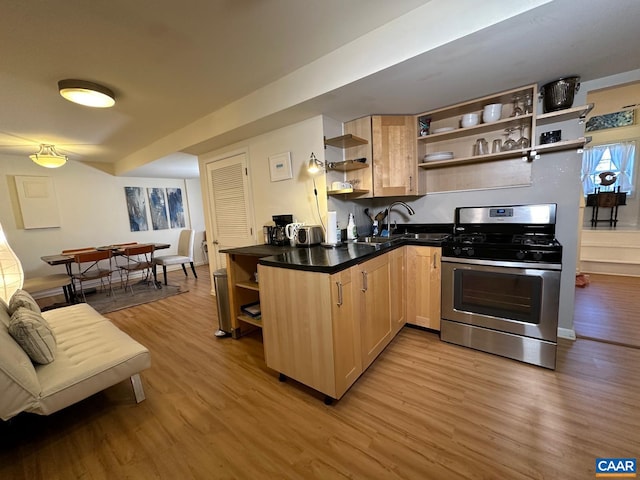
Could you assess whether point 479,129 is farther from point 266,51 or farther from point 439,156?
point 266,51

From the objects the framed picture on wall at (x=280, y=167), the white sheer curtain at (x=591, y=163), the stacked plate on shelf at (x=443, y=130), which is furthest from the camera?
the white sheer curtain at (x=591, y=163)

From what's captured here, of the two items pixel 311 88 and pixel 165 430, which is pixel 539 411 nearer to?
pixel 165 430

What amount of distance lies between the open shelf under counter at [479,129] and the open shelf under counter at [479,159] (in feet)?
0.81

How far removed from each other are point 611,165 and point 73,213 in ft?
32.0

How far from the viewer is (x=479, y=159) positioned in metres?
2.36

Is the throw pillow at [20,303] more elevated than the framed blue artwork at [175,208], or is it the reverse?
the framed blue artwork at [175,208]

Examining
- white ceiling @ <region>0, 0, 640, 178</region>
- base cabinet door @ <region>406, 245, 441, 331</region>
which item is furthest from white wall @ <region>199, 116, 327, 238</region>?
base cabinet door @ <region>406, 245, 441, 331</region>

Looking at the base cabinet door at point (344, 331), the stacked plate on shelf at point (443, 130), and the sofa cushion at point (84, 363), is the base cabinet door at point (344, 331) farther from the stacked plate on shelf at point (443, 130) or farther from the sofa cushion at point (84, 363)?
the stacked plate on shelf at point (443, 130)

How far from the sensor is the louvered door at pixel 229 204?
3.21 metres

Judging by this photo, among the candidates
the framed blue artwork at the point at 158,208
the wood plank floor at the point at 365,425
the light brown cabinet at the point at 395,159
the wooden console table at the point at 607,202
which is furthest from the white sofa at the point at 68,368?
the wooden console table at the point at 607,202

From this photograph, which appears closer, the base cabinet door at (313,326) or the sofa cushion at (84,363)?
the sofa cushion at (84,363)

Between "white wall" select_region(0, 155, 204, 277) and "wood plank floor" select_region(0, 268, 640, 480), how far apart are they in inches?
160

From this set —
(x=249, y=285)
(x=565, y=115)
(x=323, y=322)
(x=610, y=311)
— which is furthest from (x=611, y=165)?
(x=249, y=285)

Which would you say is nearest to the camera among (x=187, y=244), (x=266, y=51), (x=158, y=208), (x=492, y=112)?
(x=266, y=51)
